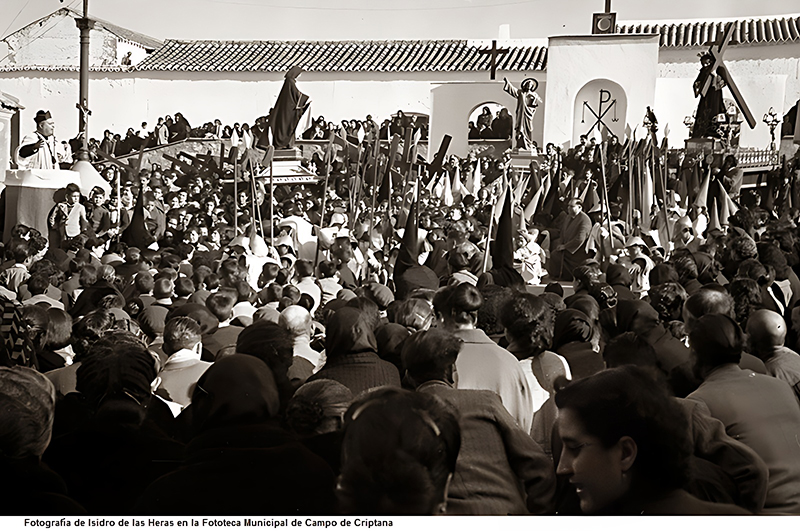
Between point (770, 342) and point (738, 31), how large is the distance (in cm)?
1207

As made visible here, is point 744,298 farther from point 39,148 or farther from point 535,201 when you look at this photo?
point 39,148

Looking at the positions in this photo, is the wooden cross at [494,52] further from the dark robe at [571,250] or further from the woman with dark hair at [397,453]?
the woman with dark hair at [397,453]

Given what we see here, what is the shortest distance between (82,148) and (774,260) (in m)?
7.31

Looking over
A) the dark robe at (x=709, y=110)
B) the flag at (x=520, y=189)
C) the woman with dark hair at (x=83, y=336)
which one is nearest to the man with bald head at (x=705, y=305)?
the woman with dark hair at (x=83, y=336)

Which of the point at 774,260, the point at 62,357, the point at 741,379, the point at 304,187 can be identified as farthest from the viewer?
the point at 304,187

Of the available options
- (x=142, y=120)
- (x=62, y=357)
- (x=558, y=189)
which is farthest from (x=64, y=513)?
(x=142, y=120)

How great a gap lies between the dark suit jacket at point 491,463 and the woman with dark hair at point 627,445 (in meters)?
0.28

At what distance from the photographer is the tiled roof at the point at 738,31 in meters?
11.9

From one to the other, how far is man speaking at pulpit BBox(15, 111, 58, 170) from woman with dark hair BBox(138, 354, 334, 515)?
6.94 metres

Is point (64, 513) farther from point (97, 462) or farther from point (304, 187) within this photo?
point (304, 187)

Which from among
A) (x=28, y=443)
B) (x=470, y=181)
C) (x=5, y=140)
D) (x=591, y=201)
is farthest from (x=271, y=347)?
(x=470, y=181)

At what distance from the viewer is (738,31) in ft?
45.8

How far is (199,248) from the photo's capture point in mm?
7133

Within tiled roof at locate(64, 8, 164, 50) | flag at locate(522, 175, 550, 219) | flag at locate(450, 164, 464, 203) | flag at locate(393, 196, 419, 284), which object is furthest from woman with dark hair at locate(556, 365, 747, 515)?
flag at locate(450, 164, 464, 203)
